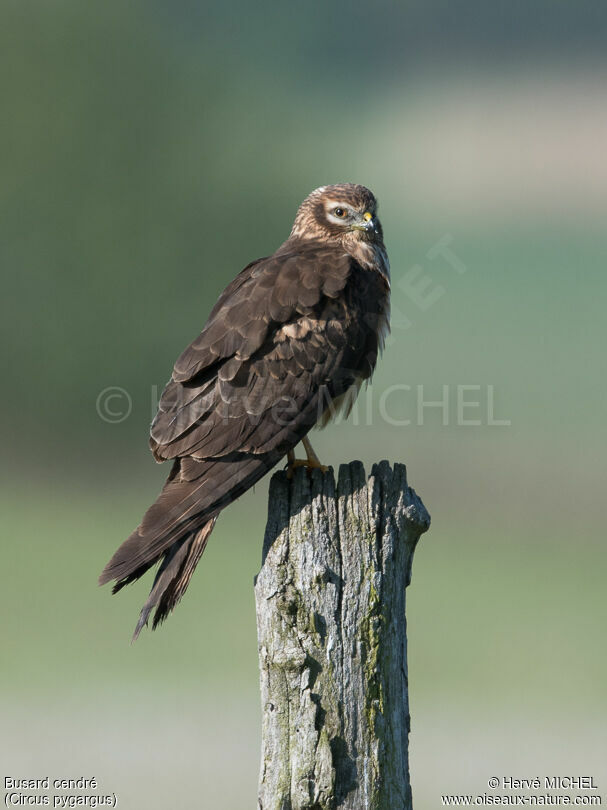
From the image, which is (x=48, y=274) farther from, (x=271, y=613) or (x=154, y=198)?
(x=271, y=613)

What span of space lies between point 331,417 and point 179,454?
3.08ft

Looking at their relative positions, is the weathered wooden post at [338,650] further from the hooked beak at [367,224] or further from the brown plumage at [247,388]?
the hooked beak at [367,224]

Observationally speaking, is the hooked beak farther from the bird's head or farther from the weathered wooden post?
the weathered wooden post

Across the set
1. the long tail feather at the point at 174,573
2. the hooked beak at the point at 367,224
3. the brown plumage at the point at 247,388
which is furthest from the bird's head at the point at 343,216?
the long tail feather at the point at 174,573

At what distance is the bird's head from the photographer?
233 inches

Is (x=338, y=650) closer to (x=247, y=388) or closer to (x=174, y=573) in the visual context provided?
(x=174, y=573)

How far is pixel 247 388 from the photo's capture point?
4688 mm

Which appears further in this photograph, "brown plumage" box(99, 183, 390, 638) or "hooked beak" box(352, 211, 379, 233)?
"hooked beak" box(352, 211, 379, 233)

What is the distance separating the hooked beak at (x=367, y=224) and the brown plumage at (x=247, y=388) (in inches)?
26.2

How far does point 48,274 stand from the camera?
2178 cm

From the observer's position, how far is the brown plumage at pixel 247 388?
13.9 ft

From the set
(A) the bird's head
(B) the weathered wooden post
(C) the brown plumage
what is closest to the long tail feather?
(C) the brown plumage

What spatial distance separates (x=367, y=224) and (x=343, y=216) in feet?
0.59

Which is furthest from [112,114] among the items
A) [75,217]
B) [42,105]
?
[75,217]
